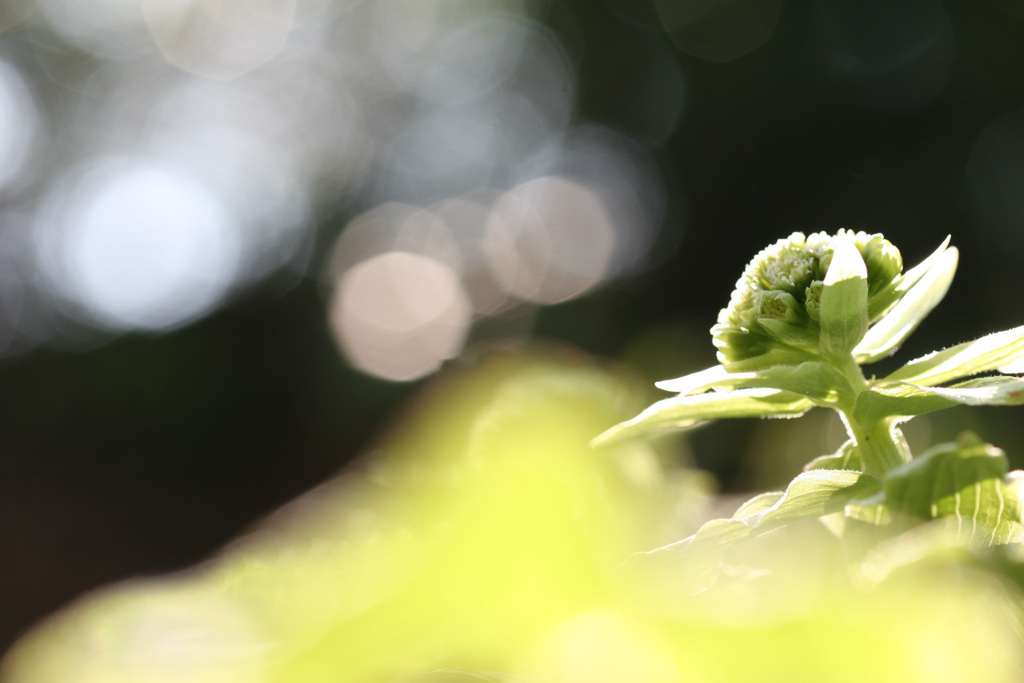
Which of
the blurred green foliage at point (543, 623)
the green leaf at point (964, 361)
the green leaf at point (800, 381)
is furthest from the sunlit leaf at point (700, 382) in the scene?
the blurred green foliage at point (543, 623)

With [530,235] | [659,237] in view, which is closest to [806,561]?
[659,237]

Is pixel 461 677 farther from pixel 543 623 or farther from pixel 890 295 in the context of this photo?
pixel 890 295

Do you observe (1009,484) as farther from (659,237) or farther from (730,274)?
(659,237)

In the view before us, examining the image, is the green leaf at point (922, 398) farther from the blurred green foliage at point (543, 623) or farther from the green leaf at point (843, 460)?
the blurred green foliage at point (543, 623)

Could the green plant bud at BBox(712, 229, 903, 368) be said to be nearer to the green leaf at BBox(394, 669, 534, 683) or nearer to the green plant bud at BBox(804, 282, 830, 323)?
the green plant bud at BBox(804, 282, 830, 323)

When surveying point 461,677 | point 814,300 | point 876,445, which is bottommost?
point 461,677

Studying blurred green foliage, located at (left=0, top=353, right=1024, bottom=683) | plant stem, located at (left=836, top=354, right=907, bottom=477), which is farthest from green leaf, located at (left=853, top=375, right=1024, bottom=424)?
blurred green foliage, located at (left=0, top=353, right=1024, bottom=683)

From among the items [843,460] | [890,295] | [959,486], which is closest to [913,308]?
[890,295]
